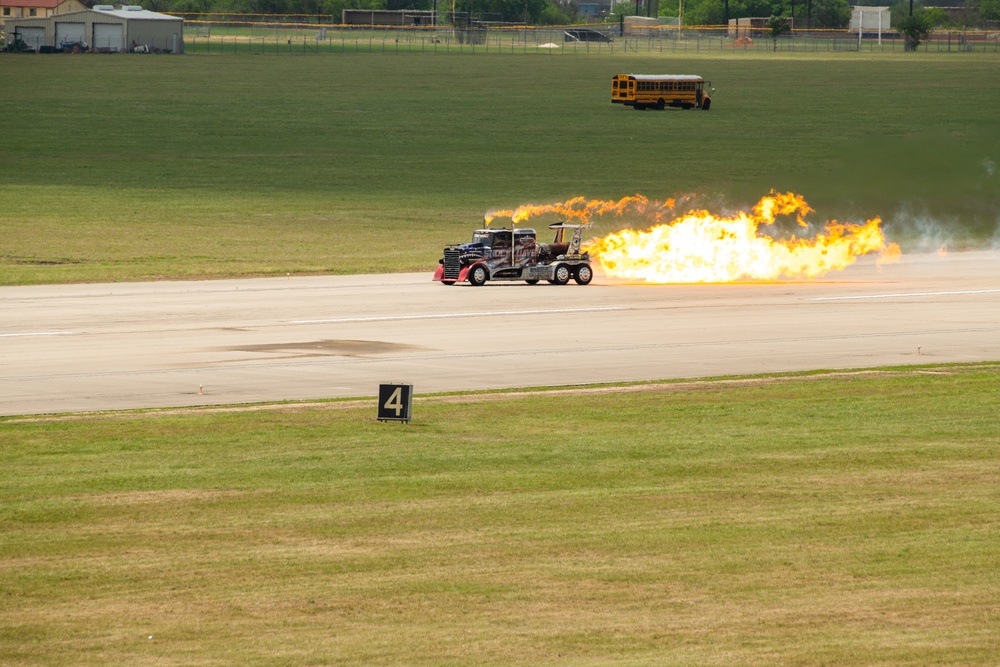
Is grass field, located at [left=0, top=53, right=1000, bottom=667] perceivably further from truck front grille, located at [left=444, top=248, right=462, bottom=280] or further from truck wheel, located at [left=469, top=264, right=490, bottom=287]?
truck wheel, located at [left=469, top=264, right=490, bottom=287]

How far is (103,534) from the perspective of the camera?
1997cm

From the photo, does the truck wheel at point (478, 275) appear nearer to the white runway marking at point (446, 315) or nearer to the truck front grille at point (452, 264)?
the truck front grille at point (452, 264)

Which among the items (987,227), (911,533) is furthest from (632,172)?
(911,533)

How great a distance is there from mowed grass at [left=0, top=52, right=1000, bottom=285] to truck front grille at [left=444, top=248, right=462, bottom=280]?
4.93m

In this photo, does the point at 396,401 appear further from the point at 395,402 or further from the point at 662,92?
the point at 662,92

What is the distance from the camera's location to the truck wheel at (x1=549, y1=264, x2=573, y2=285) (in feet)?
175

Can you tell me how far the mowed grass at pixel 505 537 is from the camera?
15734 mm

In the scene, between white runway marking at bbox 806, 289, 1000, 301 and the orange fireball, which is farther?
the orange fireball

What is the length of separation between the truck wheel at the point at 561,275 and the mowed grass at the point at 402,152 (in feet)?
24.2

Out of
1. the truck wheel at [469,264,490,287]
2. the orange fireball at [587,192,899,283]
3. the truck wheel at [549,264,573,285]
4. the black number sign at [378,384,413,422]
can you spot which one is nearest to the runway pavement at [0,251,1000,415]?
the truck wheel at [469,264,490,287]

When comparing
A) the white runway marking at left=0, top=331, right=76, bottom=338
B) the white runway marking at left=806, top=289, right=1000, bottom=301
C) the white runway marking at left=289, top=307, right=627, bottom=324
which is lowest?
the white runway marking at left=0, top=331, right=76, bottom=338

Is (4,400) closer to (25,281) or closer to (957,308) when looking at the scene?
(25,281)

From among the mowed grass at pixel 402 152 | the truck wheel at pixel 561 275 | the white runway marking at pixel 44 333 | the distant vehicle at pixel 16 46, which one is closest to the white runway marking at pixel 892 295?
the truck wheel at pixel 561 275

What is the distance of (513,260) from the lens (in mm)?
52938
